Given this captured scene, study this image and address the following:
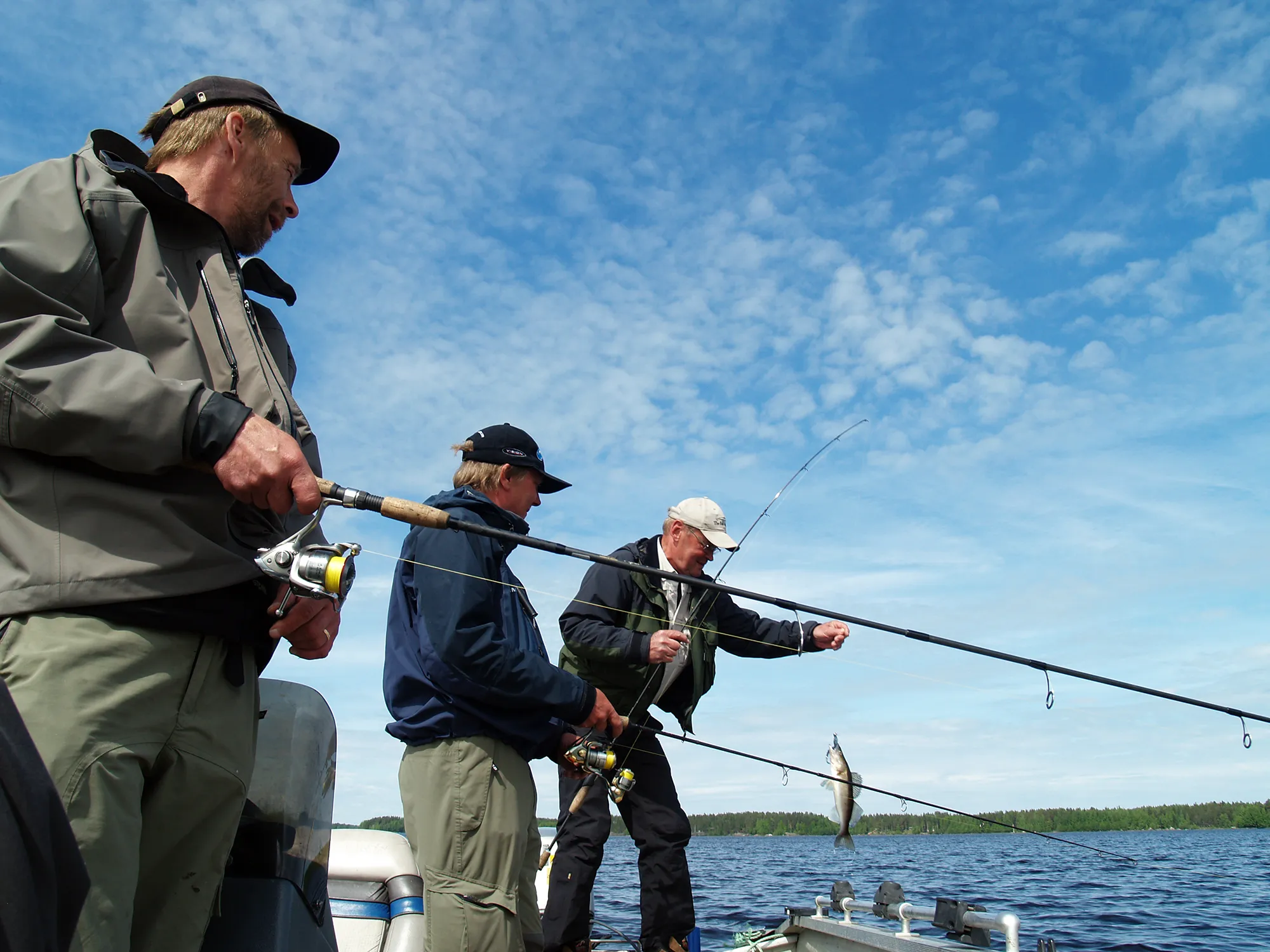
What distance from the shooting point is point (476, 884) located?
299cm

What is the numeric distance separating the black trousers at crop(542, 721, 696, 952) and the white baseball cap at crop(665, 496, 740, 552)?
127 centimetres

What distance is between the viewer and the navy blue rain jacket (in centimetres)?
309

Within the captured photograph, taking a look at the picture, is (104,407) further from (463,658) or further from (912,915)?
(912,915)

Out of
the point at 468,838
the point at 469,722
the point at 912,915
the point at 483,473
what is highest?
the point at 483,473

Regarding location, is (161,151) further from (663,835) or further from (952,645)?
(663,835)

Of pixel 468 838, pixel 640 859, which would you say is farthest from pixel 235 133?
pixel 640 859

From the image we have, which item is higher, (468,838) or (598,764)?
(598,764)

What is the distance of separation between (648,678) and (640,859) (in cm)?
94

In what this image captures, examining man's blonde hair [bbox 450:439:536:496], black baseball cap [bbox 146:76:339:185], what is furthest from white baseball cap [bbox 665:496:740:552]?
black baseball cap [bbox 146:76:339:185]

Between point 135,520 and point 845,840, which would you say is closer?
point 135,520

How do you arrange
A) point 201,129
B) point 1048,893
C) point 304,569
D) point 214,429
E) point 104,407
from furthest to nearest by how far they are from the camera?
point 1048,893 < point 201,129 < point 304,569 < point 214,429 < point 104,407

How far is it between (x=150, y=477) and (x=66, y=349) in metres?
0.25

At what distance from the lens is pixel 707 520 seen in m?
5.38

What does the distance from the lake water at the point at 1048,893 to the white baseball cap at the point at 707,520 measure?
2616 millimetres
